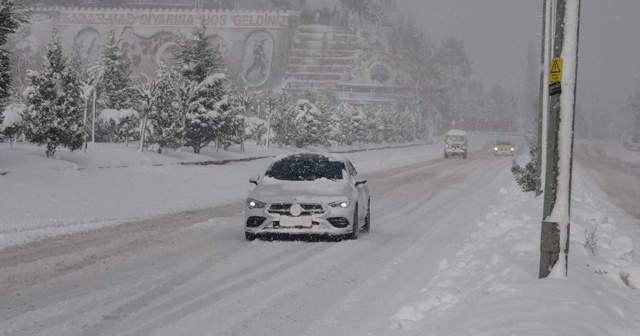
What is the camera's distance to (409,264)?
1020 centimetres

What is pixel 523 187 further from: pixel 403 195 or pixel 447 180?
pixel 447 180

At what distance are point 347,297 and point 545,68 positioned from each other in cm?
1603

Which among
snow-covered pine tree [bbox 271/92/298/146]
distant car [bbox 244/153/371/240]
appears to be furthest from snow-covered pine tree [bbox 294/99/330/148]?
distant car [bbox 244/153/371/240]

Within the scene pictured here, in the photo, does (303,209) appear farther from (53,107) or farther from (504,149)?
(504,149)

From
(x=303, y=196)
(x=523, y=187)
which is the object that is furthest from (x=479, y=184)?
(x=303, y=196)

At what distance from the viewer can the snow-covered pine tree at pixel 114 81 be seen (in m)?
52.6

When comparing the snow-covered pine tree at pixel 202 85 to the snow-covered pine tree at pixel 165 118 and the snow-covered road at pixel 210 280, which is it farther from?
the snow-covered road at pixel 210 280

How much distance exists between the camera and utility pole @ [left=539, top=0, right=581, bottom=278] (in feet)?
23.9

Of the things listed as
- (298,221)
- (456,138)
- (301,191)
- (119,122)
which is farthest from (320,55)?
(298,221)

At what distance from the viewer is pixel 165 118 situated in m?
41.7

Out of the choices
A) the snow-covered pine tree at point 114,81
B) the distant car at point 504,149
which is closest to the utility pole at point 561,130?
the snow-covered pine tree at point 114,81

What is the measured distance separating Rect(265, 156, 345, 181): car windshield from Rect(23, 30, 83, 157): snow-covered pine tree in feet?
63.6

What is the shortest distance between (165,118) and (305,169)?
29.4 meters

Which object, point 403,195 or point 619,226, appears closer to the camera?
point 619,226
